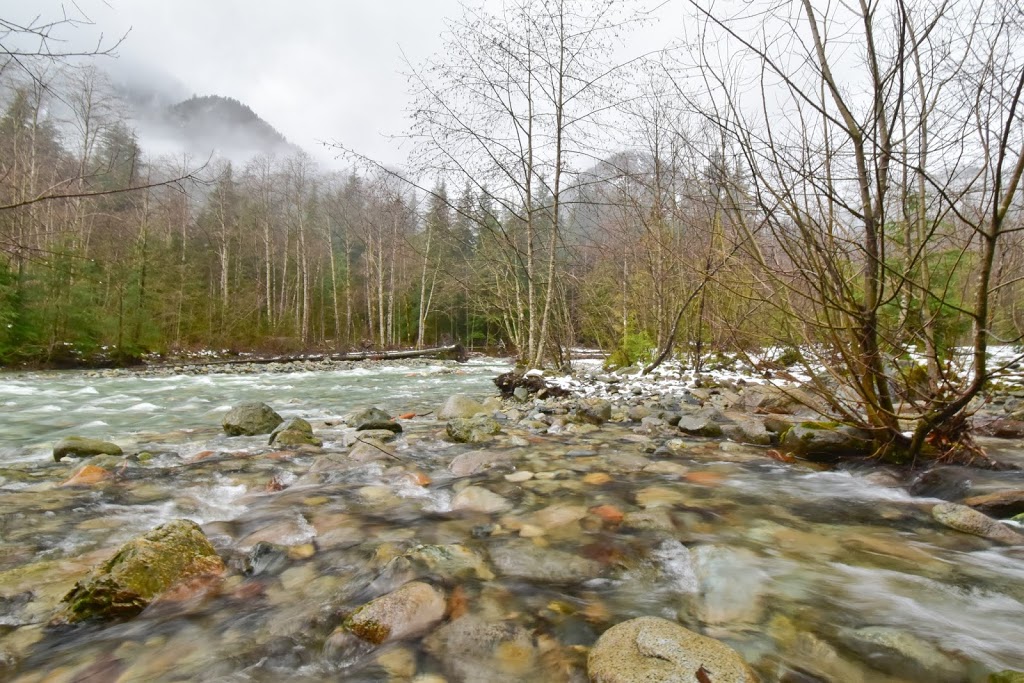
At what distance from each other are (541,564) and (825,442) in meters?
2.55

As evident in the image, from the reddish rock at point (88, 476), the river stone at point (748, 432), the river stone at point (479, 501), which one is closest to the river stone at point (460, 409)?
the river stone at point (748, 432)

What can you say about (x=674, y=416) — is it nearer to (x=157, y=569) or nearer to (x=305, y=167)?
(x=157, y=569)

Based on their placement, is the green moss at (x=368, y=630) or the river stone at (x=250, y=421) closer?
the green moss at (x=368, y=630)

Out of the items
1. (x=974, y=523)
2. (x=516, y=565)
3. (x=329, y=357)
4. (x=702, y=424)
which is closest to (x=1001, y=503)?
(x=974, y=523)

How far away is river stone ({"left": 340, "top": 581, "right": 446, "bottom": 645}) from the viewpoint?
1409 mm

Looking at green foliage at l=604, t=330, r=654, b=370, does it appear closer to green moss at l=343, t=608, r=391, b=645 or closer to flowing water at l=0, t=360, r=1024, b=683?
flowing water at l=0, t=360, r=1024, b=683

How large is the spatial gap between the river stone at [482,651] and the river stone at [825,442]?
2868mm

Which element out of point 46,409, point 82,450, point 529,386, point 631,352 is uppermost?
point 631,352

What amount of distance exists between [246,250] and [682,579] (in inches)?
1251

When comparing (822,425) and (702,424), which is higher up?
(822,425)

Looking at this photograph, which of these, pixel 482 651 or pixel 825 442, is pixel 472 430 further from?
pixel 482 651

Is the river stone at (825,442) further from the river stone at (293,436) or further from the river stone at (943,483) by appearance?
the river stone at (293,436)

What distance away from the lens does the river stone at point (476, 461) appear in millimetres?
3260

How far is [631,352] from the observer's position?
1113cm
